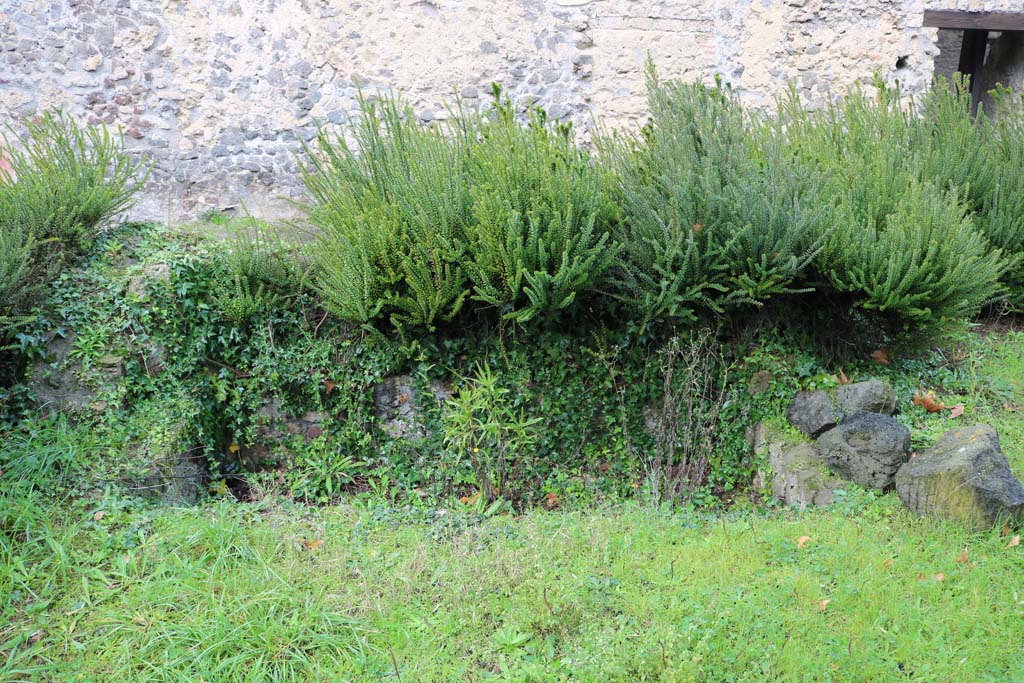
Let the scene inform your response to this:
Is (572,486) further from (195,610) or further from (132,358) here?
(132,358)

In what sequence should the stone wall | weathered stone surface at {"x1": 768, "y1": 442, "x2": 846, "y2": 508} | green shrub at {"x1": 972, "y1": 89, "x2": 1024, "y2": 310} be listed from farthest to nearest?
the stone wall → green shrub at {"x1": 972, "y1": 89, "x2": 1024, "y2": 310} → weathered stone surface at {"x1": 768, "y1": 442, "x2": 846, "y2": 508}

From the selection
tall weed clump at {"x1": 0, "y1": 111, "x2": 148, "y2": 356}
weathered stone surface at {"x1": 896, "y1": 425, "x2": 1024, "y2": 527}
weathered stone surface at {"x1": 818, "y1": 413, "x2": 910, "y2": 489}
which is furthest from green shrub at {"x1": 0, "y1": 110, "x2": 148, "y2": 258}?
weathered stone surface at {"x1": 896, "y1": 425, "x2": 1024, "y2": 527}

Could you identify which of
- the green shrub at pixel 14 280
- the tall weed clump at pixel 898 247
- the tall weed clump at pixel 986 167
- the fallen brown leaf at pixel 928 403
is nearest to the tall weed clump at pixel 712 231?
the tall weed clump at pixel 898 247

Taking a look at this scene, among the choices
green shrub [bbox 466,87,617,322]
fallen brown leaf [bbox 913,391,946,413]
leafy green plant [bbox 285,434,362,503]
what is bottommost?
leafy green plant [bbox 285,434,362,503]

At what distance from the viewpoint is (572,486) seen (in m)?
5.03

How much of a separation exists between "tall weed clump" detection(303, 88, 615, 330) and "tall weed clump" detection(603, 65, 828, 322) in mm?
247

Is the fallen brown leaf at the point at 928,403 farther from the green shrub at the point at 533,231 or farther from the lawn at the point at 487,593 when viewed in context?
the green shrub at the point at 533,231

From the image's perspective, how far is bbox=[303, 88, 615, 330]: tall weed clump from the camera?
15.5 ft

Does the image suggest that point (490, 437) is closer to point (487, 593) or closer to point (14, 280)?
point (487, 593)

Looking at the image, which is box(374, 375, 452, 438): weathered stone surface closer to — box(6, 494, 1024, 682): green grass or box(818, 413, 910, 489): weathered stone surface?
box(6, 494, 1024, 682): green grass

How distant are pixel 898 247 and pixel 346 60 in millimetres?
5305

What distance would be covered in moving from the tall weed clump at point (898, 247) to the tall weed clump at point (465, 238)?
1520 mm

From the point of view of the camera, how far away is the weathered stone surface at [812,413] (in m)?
4.73

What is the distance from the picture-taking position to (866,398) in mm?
4738
